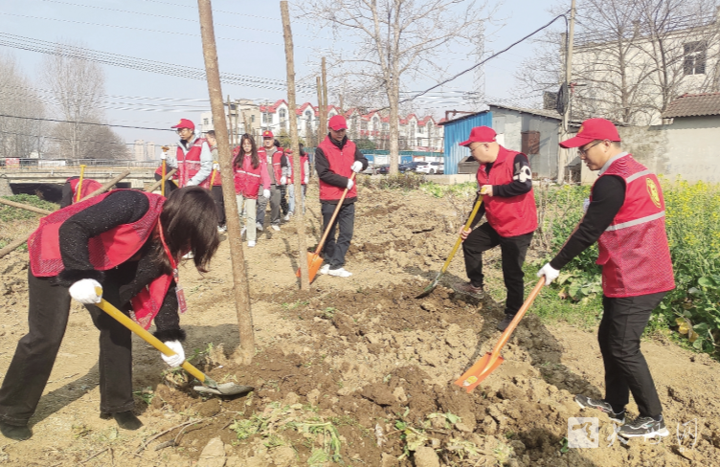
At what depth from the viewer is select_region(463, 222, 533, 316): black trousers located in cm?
407

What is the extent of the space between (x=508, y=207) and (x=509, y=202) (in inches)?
1.7

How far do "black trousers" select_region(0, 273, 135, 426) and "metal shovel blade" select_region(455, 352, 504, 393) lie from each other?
1965mm

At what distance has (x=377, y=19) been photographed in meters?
20.7

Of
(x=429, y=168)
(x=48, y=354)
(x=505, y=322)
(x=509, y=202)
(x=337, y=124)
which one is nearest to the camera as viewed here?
(x=48, y=354)

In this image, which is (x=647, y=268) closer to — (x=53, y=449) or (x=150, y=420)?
(x=150, y=420)

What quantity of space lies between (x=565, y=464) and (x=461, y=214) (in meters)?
6.24

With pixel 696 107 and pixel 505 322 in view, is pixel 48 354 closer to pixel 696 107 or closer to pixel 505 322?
pixel 505 322

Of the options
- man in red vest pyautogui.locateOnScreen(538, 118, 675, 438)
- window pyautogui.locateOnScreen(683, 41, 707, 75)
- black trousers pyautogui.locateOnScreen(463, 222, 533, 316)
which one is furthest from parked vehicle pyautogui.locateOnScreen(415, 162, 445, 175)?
man in red vest pyautogui.locateOnScreen(538, 118, 675, 438)

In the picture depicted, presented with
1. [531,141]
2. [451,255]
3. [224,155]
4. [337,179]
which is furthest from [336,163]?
[531,141]

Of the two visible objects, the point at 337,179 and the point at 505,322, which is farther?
the point at 337,179

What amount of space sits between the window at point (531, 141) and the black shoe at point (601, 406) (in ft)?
67.3

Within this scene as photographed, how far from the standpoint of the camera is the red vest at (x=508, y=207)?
403 cm

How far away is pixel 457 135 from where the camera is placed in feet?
78.1

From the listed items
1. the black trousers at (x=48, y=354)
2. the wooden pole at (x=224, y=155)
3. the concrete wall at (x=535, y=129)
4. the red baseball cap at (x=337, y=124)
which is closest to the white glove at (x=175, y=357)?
the black trousers at (x=48, y=354)
